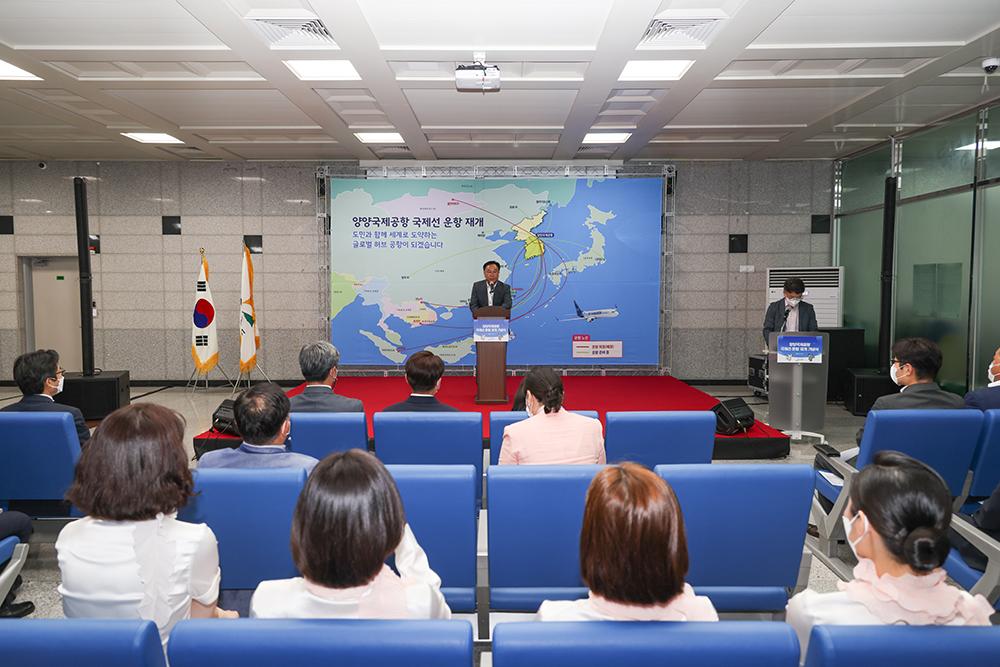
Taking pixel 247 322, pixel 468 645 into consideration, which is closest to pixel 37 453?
pixel 468 645

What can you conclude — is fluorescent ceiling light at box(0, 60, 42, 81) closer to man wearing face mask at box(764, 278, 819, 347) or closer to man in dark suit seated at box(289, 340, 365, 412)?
man in dark suit seated at box(289, 340, 365, 412)

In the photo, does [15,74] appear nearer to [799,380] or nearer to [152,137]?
[152,137]

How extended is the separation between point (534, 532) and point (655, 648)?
3.36 ft

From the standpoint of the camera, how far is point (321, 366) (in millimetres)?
3615

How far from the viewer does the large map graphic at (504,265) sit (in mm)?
8609

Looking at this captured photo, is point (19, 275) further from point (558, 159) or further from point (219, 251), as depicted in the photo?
point (558, 159)

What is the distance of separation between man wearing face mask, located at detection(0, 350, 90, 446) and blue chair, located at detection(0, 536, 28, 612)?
0.96 metres

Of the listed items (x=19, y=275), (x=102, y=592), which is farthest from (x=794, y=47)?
(x=19, y=275)

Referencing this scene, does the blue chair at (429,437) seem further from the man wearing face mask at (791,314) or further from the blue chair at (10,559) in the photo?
the man wearing face mask at (791,314)

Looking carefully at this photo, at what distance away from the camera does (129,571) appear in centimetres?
146

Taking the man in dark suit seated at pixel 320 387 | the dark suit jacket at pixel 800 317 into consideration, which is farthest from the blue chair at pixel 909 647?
the dark suit jacket at pixel 800 317

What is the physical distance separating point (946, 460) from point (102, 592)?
11.5 ft

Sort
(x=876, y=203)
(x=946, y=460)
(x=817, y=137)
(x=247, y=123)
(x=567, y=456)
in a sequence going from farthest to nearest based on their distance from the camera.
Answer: (x=876, y=203) < (x=817, y=137) < (x=247, y=123) < (x=946, y=460) < (x=567, y=456)

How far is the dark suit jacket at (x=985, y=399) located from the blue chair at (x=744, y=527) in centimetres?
195
